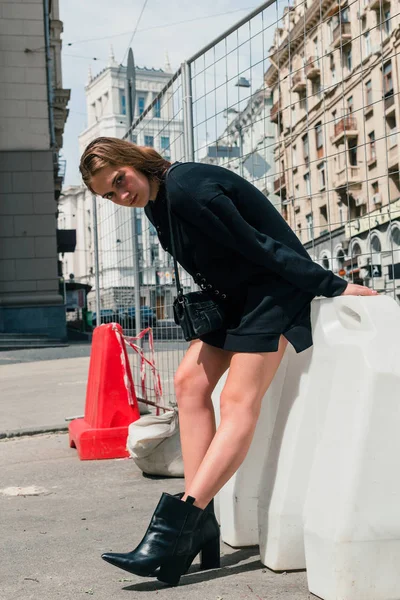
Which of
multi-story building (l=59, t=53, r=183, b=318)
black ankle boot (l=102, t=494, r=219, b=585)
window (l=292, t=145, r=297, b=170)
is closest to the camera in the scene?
black ankle boot (l=102, t=494, r=219, b=585)

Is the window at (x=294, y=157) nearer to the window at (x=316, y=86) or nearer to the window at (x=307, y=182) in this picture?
the window at (x=307, y=182)

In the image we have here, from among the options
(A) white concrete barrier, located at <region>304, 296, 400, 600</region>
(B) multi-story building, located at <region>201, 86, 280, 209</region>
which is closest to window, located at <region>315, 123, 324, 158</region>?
(B) multi-story building, located at <region>201, 86, 280, 209</region>

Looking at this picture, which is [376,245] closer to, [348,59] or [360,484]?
[348,59]

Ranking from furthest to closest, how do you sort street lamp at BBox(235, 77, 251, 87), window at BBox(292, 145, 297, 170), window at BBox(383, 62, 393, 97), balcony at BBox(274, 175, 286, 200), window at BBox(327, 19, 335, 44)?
street lamp at BBox(235, 77, 251, 87)
balcony at BBox(274, 175, 286, 200)
window at BBox(292, 145, 297, 170)
window at BBox(327, 19, 335, 44)
window at BBox(383, 62, 393, 97)

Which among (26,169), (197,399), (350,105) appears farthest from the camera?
(26,169)

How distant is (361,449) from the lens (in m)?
2.19

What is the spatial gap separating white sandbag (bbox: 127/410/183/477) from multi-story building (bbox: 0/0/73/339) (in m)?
18.5

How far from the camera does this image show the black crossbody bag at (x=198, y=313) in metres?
2.56

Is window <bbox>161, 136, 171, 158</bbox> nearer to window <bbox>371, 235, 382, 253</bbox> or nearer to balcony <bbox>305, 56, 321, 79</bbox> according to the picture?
balcony <bbox>305, 56, 321, 79</bbox>

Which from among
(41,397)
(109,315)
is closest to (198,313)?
(109,315)

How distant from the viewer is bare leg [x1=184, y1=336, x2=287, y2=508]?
2.43 meters

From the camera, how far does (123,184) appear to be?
265 centimetres

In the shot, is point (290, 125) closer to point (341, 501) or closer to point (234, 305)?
point (234, 305)

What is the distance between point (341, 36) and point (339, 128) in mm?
401
